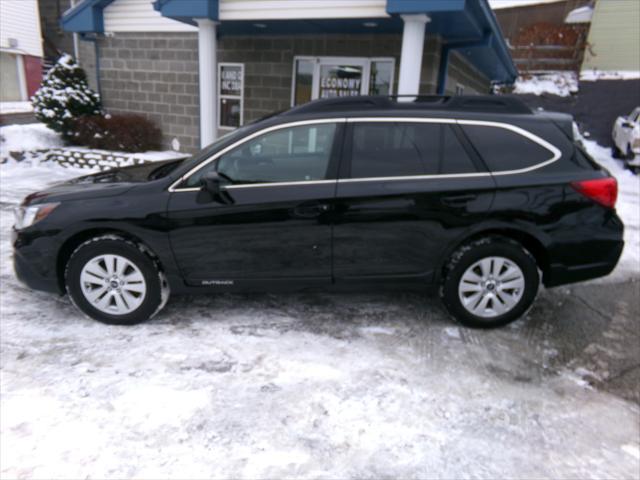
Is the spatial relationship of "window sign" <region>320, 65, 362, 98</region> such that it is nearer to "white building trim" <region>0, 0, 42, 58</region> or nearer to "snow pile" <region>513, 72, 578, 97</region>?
"snow pile" <region>513, 72, 578, 97</region>

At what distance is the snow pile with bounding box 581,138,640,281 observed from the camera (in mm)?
5680

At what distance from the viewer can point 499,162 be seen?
12.2 ft

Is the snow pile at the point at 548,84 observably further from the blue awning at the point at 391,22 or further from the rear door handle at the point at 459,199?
the rear door handle at the point at 459,199

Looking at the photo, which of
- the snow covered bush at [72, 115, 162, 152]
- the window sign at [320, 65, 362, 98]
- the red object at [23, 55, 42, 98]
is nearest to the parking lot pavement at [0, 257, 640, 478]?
the window sign at [320, 65, 362, 98]

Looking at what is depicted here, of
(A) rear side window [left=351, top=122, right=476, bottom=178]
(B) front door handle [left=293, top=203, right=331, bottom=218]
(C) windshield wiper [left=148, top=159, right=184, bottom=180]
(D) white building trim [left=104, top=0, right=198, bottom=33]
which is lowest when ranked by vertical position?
(B) front door handle [left=293, top=203, right=331, bottom=218]

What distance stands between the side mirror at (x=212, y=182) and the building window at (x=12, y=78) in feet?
75.4

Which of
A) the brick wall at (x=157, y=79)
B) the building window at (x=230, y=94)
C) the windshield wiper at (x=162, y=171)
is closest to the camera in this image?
the windshield wiper at (x=162, y=171)

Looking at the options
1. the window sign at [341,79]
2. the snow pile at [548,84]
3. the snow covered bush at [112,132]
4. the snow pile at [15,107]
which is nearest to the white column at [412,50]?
the window sign at [341,79]

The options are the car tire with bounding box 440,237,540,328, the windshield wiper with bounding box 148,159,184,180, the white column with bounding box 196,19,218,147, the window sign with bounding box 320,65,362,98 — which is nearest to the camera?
the car tire with bounding box 440,237,540,328

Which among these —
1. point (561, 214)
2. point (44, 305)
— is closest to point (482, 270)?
point (561, 214)

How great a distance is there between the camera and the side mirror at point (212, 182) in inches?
138

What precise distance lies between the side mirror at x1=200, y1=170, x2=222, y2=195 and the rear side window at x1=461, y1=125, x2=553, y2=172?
193 centimetres

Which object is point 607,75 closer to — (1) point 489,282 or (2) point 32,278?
(1) point 489,282

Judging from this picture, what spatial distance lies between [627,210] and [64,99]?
39.6ft
